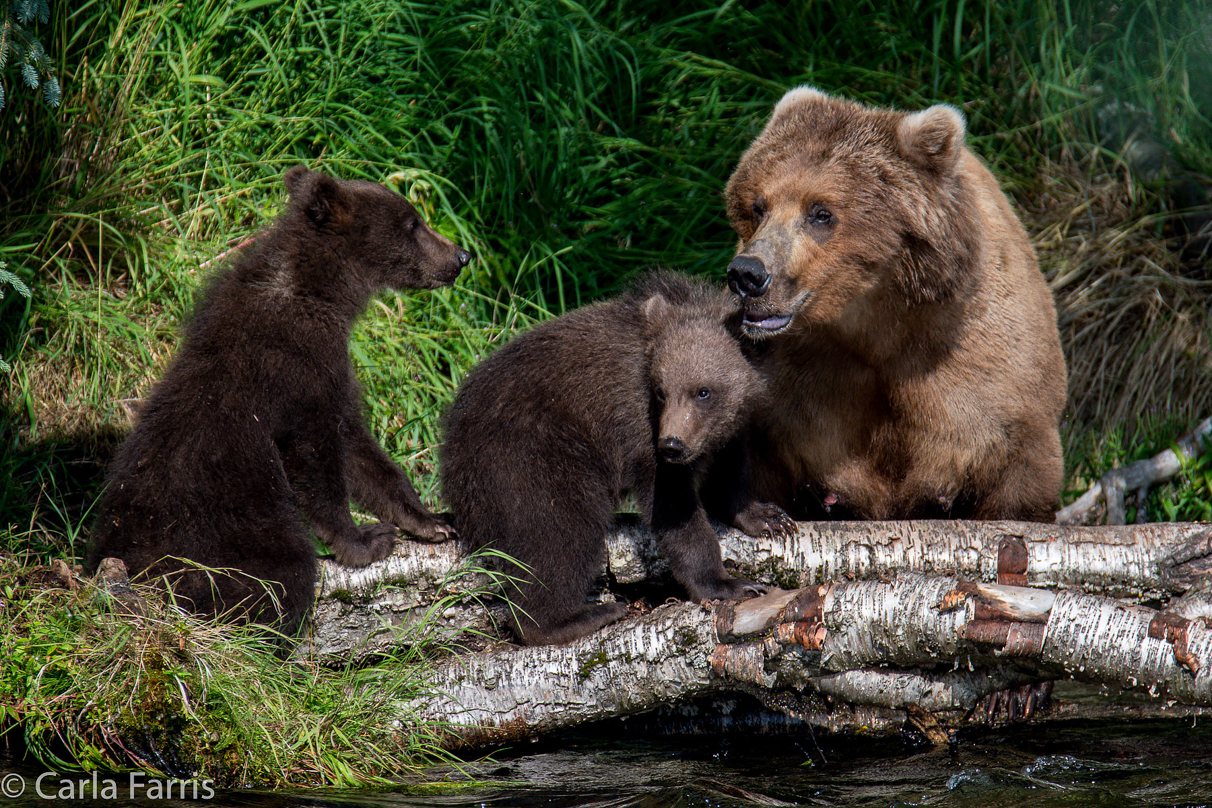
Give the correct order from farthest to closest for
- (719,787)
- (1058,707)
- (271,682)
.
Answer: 1. (1058,707)
2. (271,682)
3. (719,787)

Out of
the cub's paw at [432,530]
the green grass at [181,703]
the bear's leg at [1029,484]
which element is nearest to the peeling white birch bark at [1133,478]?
the bear's leg at [1029,484]

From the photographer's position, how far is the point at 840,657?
3738 mm

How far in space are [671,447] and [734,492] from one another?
634mm

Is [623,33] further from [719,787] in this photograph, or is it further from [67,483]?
[719,787]

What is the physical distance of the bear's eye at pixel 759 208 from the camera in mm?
4460

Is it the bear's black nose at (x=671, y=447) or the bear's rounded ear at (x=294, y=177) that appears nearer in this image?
the bear's black nose at (x=671, y=447)

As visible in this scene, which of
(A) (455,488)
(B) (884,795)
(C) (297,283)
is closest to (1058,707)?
(B) (884,795)

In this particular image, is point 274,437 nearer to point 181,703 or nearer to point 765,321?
point 181,703

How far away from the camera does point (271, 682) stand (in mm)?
4043

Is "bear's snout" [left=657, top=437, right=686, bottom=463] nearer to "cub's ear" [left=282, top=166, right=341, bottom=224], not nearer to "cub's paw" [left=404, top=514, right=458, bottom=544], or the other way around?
"cub's paw" [left=404, top=514, right=458, bottom=544]

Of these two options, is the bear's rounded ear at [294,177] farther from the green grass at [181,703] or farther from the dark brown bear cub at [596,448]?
the green grass at [181,703]

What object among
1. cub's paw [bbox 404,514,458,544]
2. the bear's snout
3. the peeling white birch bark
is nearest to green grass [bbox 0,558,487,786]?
cub's paw [bbox 404,514,458,544]

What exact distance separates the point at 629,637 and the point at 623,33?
494 centimetres

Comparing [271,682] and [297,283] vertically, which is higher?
[297,283]
